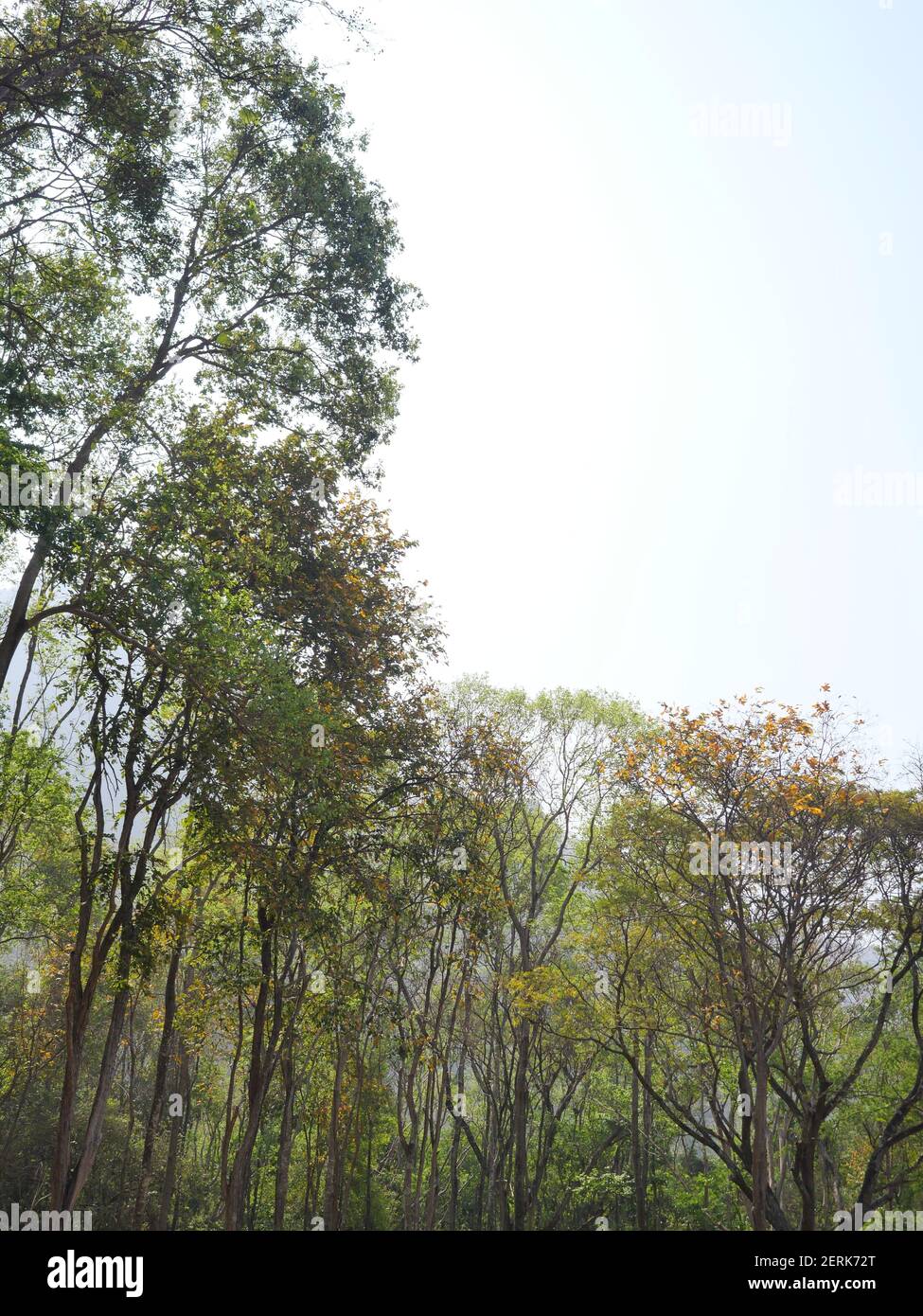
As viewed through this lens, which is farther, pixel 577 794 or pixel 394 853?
pixel 577 794

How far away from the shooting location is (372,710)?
32.2 feet

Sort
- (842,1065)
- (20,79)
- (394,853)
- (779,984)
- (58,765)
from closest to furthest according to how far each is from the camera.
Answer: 1. (20,79)
2. (394,853)
3. (779,984)
4. (58,765)
5. (842,1065)

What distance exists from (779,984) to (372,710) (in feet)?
18.4

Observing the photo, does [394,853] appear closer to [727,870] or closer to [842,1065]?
[727,870]

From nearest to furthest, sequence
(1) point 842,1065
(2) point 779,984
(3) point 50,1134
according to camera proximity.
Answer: (2) point 779,984 → (1) point 842,1065 → (3) point 50,1134

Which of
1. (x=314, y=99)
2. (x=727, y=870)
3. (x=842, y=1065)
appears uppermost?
(x=314, y=99)

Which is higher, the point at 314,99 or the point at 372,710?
the point at 314,99

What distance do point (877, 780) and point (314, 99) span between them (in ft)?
31.0

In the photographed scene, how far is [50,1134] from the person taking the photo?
20.7m

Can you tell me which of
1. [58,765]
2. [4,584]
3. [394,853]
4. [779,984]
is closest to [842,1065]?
[779,984]

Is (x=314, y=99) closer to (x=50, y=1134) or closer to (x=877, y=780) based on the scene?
(x=877, y=780)
